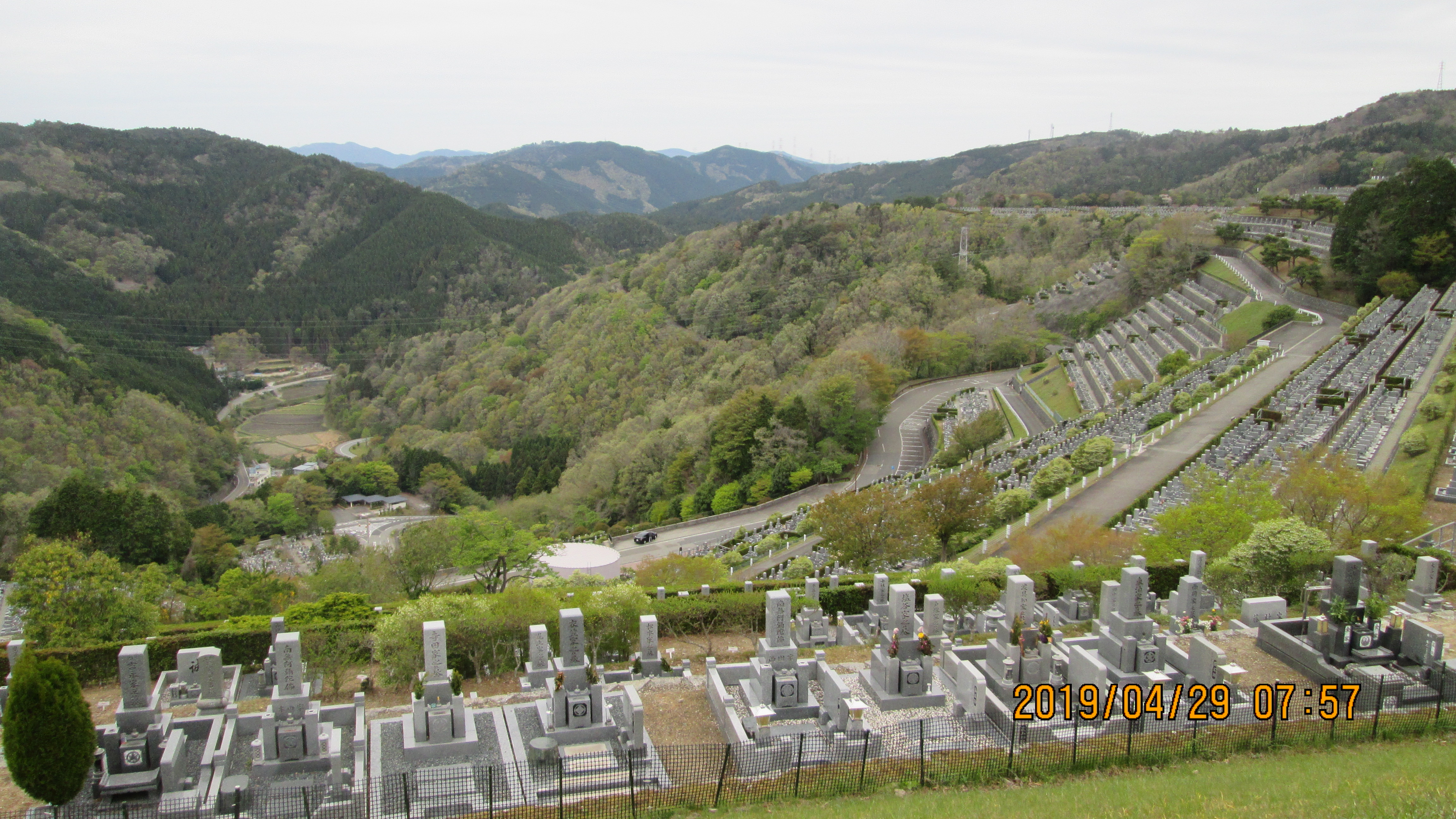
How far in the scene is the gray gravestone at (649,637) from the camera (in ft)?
54.9

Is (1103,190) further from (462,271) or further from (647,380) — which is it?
(462,271)

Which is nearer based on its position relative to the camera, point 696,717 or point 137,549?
point 696,717

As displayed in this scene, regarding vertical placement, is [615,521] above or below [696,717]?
below

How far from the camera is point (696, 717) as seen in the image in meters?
14.9

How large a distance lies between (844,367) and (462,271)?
107 metres

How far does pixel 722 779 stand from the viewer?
11742mm

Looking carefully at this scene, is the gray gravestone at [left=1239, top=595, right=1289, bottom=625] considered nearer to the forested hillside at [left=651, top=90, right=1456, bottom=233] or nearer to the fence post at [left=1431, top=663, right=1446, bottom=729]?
the fence post at [left=1431, top=663, right=1446, bottom=729]

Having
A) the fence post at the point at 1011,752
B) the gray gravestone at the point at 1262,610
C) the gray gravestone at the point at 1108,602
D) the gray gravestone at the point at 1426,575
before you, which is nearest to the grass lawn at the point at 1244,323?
the gray gravestone at the point at 1426,575

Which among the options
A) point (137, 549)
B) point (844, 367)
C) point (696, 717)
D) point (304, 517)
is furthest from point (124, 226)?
point (696, 717)

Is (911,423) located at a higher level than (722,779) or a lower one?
lower

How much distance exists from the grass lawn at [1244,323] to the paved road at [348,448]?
78553mm

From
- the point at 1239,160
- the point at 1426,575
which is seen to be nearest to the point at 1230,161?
the point at 1239,160

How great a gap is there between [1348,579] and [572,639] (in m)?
13.0

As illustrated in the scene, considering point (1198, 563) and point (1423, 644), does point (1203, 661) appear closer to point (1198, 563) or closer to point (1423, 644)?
point (1423, 644)
